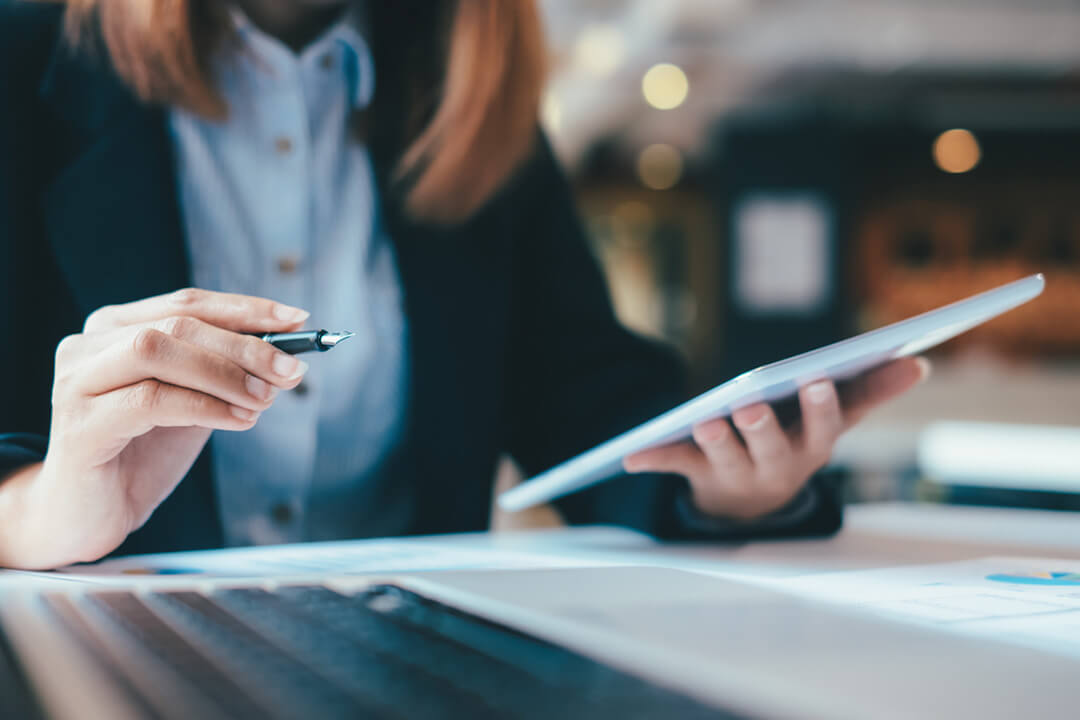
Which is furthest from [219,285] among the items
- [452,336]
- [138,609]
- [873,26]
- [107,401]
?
[873,26]

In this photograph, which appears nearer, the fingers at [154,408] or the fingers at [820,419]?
the fingers at [154,408]

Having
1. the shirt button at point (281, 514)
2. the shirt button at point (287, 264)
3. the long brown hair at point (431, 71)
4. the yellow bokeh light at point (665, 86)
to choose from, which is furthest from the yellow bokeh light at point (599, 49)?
the shirt button at point (281, 514)

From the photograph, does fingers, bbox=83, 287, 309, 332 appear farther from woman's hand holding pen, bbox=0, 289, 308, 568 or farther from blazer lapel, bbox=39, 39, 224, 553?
blazer lapel, bbox=39, 39, 224, 553

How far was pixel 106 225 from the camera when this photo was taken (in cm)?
85

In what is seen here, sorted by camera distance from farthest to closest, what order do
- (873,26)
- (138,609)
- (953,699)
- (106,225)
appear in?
(873,26) → (106,225) → (138,609) → (953,699)

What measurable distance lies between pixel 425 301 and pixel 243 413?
46 cm

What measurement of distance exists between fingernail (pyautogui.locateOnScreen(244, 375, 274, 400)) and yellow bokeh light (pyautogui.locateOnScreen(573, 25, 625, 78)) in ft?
15.5

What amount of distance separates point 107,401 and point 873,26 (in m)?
5.06

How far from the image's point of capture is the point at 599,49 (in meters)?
5.21

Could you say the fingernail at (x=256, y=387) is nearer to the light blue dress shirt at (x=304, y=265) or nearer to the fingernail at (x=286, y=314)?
the fingernail at (x=286, y=314)

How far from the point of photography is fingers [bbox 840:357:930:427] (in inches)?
28.1

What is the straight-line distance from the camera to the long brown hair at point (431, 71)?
88cm

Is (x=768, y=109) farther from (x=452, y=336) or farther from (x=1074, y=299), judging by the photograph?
(x=452, y=336)

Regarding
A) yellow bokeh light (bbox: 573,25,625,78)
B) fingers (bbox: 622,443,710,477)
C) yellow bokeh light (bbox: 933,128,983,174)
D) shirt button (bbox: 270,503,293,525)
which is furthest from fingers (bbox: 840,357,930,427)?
yellow bokeh light (bbox: 933,128,983,174)
